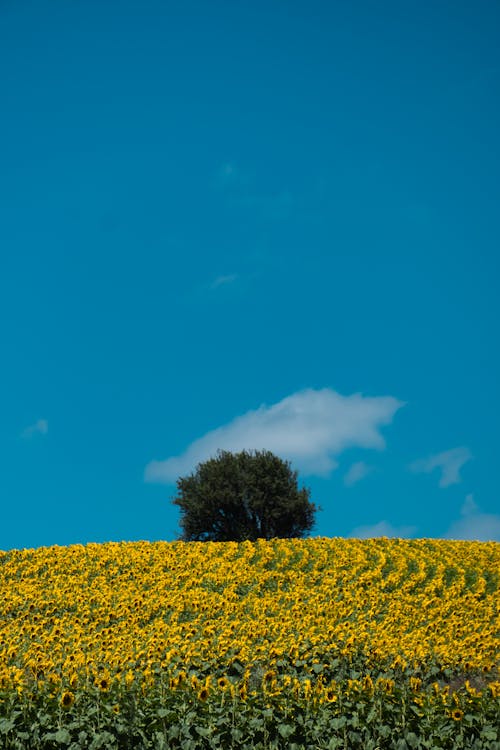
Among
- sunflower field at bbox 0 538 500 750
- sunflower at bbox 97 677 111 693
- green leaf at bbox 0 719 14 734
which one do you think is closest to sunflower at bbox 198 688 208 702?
sunflower field at bbox 0 538 500 750

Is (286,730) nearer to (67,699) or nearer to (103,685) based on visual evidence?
(103,685)

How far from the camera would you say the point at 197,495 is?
1469 inches

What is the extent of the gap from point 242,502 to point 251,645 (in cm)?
2312

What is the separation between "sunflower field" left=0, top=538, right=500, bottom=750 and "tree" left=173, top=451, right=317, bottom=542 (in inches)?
439

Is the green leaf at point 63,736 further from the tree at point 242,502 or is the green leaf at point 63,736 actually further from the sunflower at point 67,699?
the tree at point 242,502

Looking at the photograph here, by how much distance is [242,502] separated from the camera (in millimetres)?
37281

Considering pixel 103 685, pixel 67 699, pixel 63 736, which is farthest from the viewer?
pixel 103 685

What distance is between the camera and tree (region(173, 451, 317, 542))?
122 feet

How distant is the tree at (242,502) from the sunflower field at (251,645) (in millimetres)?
11148

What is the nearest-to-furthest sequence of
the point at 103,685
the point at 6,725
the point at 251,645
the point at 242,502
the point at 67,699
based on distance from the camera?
the point at 6,725 < the point at 67,699 < the point at 103,685 < the point at 251,645 < the point at 242,502

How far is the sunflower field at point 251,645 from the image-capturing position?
9.98 meters

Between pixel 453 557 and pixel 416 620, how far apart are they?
7.28 metres

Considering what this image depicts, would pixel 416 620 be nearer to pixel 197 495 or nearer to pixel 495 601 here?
pixel 495 601

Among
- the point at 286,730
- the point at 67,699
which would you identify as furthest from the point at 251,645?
the point at 67,699
